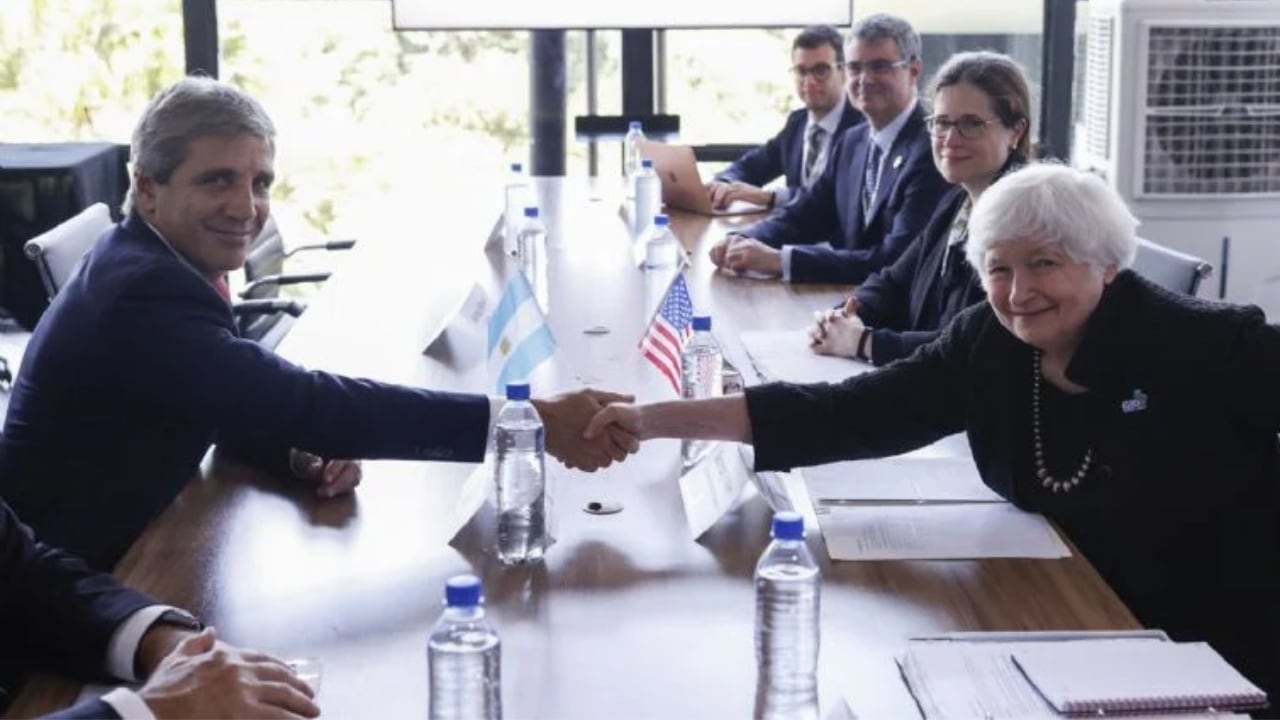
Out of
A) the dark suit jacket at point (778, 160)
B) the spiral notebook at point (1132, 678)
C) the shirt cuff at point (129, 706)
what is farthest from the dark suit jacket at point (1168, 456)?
the dark suit jacket at point (778, 160)

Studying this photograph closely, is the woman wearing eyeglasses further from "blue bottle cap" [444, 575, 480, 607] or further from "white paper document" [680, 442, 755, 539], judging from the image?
"blue bottle cap" [444, 575, 480, 607]

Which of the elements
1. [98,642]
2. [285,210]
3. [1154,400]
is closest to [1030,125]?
[1154,400]

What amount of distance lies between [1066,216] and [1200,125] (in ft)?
11.9

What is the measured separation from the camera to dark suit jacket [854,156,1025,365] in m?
3.16

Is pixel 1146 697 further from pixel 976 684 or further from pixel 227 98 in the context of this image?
pixel 227 98

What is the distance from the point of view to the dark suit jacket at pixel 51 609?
5.99ft

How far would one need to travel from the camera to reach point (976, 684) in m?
1.71

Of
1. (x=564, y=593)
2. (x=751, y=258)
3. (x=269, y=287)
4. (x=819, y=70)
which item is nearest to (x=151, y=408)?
(x=564, y=593)

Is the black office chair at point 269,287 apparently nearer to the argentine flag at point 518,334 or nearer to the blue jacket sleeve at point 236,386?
the argentine flag at point 518,334

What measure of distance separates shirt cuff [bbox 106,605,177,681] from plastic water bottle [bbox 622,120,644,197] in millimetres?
3325

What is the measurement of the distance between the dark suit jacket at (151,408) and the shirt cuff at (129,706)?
72 centimetres

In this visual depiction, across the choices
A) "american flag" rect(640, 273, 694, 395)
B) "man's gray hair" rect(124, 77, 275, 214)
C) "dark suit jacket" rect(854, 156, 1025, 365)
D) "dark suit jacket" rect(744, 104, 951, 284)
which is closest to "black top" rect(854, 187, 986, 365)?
"dark suit jacket" rect(854, 156, 1025, 365)

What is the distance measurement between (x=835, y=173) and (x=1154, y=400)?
267 cm

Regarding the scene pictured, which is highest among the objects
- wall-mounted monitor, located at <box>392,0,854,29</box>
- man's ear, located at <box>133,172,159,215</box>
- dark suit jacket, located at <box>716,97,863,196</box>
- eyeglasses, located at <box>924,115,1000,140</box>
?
wall-mounted monitor, located at <box>392,0,854,29</box>
